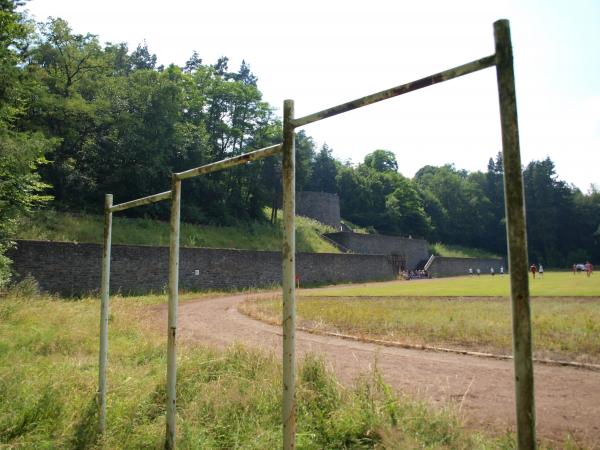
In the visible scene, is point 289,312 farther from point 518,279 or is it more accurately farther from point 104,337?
point 104,337

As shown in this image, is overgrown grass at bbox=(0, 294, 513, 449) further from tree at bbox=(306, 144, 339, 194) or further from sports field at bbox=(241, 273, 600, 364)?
tree at bbox=(306, 144, 339, 194)

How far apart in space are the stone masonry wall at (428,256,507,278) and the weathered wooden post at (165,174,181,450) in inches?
1919

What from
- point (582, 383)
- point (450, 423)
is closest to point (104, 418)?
point (450, 423)

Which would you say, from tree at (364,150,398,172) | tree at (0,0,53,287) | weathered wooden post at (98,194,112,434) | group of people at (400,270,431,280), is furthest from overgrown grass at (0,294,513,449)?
tree at (364,150,398,172)

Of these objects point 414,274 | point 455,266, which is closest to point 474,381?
point 414,274

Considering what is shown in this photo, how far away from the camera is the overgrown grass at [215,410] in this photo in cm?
403

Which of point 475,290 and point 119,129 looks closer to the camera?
point 475,290

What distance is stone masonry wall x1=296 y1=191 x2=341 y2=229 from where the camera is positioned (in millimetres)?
55875

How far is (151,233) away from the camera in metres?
28.3

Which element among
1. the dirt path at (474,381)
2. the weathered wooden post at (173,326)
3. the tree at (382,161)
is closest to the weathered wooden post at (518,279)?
the weathered wooden post at (173,326)

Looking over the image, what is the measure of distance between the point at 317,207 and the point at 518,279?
54454 millimetres

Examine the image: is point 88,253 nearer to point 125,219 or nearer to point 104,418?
point 125,219

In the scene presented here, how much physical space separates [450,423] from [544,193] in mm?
75726

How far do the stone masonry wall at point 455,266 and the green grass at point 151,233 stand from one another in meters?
14.8
